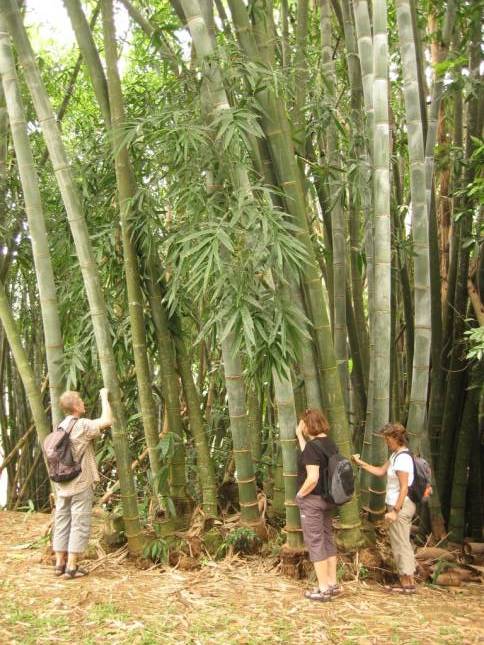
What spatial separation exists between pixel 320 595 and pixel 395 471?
0.67m

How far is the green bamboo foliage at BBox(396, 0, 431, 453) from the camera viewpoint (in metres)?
3.58

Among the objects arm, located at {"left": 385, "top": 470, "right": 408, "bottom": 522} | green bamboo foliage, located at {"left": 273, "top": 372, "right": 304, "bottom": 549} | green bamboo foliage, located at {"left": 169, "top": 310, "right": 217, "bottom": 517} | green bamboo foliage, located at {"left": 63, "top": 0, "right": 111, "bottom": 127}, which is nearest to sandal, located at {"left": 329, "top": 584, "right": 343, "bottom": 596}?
green bamboo foliage, located at {"left": 273, "top": 372, "right": 304, "bottom": 549}

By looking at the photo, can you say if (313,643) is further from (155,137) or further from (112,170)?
(112,170)

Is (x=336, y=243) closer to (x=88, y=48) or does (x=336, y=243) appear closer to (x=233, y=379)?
(x=233, y=379)

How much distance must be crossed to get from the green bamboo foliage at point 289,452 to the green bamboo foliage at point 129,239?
2.07 feet

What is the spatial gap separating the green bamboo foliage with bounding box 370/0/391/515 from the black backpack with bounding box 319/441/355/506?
528 mm

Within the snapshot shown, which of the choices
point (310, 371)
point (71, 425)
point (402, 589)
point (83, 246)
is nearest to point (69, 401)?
point (71, 425)

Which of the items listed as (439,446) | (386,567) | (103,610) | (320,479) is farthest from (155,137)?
(439,446)

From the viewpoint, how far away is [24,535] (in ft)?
13.8

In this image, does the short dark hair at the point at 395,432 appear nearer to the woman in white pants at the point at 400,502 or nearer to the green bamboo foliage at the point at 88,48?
the woman in white pants at the point at 400,502

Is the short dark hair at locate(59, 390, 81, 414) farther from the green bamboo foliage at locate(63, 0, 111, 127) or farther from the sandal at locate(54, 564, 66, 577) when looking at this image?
the green bamboo foliage at locate(63, 0, 111, 127)

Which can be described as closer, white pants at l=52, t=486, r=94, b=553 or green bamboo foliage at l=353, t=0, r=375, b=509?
white pants at l=52, t=486, r=94, b=553

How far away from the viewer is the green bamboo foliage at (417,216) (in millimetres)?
3580

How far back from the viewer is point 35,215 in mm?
3414
